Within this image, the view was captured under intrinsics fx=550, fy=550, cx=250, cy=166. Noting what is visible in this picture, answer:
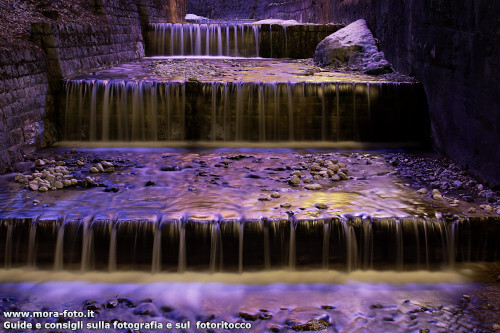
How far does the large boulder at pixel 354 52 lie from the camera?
11417 millimetres

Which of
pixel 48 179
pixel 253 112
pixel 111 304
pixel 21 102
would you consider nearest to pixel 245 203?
pixel 111 304

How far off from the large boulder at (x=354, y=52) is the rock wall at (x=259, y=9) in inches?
253

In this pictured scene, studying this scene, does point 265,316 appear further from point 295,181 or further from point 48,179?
point 48,179

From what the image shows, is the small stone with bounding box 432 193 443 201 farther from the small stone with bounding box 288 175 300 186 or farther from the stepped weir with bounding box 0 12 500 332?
the small stone with bounding box 288 175 300 186

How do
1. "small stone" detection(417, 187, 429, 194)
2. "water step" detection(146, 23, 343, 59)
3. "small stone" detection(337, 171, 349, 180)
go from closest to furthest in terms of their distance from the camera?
1. "small stone" detection(417, 187, 429, 194)
2. "small stone" detection(337, 171, 349, 180)
3. "water step" detection(146, 23, 343, 59)

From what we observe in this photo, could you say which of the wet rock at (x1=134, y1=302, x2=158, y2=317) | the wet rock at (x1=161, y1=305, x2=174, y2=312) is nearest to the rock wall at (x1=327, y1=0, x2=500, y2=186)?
the wet rock at (x1=161, y1=305, x2=174, y2=312)

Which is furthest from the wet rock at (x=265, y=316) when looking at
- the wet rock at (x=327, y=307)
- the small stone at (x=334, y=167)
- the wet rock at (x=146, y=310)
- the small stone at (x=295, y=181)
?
the small stone at (x=334, y=167)

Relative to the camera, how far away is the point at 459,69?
7.36 m

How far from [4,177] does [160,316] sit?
3.70 metres

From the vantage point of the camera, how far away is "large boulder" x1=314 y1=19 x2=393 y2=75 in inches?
449

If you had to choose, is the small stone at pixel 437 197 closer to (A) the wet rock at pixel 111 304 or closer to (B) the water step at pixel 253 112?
(B) the water step at pixel 253 112

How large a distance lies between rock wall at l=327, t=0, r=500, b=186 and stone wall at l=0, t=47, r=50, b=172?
20.1 ft

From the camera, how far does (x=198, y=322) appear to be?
14.6 ft

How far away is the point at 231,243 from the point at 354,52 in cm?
814
